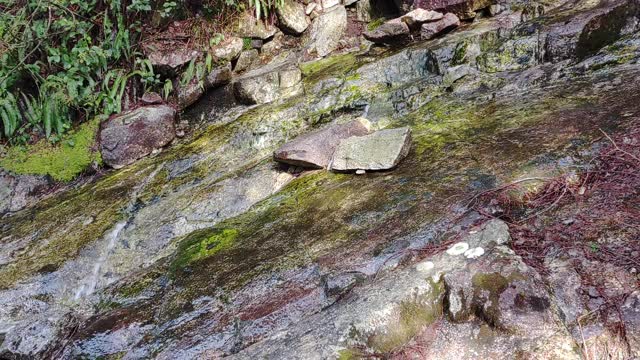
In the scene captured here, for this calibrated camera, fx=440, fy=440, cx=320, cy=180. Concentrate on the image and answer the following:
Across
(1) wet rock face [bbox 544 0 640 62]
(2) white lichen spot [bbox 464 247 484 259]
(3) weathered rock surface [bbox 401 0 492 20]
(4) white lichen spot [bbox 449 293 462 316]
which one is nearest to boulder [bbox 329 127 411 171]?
(2) white lichen spot [bbox 464 247 484 259]

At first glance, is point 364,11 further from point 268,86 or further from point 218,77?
point 218,77

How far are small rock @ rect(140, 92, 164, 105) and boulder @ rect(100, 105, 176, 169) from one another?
0.52m

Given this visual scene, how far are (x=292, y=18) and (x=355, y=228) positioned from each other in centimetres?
628

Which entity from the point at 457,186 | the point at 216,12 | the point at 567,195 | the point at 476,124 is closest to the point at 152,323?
the point at 457,186

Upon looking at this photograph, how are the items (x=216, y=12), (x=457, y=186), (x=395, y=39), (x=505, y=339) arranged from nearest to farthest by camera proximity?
(x=505, y=339) < (x=457, y=186) < (x=395, y=39) < (x=216, y=12)

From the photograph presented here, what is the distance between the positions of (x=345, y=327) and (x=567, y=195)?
5.87 ft

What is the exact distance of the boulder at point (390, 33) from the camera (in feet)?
24.2

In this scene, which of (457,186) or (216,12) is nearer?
(457,186)

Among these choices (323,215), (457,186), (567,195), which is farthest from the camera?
(323,215)

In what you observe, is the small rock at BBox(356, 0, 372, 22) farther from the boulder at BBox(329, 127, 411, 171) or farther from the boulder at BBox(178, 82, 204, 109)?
the boulder at BBox(329, 127, 411, 171)

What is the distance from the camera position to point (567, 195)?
2959 millimetres

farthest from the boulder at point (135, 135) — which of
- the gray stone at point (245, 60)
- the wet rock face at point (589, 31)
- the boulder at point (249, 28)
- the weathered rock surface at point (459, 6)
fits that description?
the wet rock face at point (589, 31)

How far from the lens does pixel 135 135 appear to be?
688 centimetres

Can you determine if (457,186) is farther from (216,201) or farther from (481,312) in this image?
(216,201)
